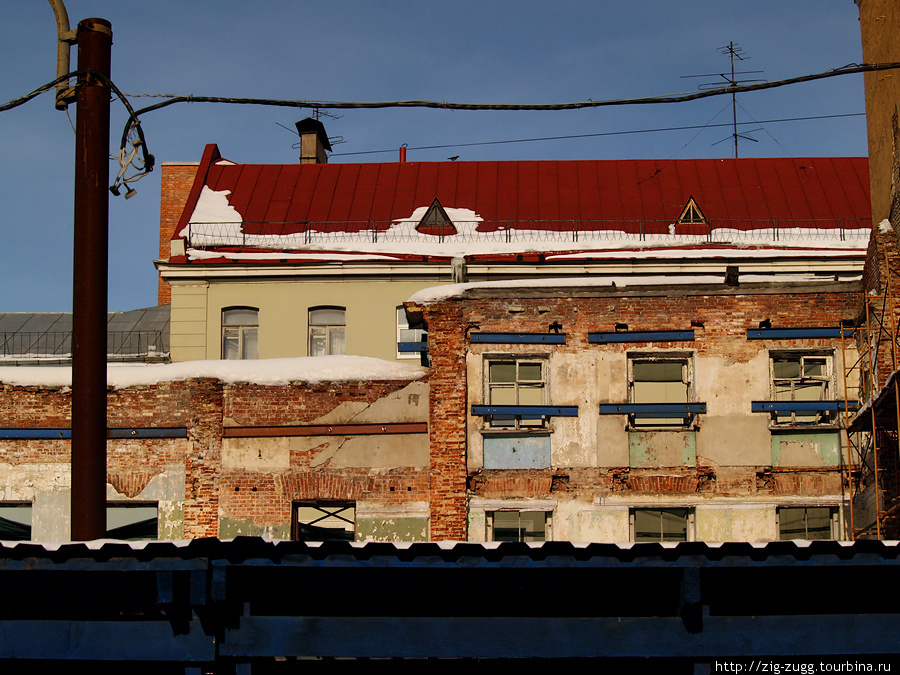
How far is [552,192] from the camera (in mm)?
31734

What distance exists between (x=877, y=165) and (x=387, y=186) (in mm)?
16130

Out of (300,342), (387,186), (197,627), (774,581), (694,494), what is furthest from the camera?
(387,186)

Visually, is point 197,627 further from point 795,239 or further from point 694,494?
point 795,239

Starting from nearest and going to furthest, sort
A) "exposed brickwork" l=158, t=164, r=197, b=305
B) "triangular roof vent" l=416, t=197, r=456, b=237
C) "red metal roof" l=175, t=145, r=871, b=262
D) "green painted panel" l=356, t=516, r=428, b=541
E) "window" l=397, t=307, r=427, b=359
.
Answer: "green painted panel" l=356, t=516, r=428, b=541 → "window" l=397, t=307, r=427, b=359 → "triangular roof vent" l=416, t=197, r=456, b=237 → "red metal roof" l=175, t=145, r=871, b=262 → "exposed brickwork" l=158, t=164, r=197, b=305

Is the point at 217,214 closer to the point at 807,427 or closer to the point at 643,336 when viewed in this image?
the point at 643,336

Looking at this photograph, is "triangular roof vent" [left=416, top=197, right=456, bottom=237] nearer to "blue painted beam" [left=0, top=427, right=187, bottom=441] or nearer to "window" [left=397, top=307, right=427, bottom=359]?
"window" [left=397, top=307, right=427, bottom=359]

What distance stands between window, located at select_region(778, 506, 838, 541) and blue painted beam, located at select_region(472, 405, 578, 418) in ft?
12.8

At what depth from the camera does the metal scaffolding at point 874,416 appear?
16906 millimetres

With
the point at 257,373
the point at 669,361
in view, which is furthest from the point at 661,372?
the point at 257,373

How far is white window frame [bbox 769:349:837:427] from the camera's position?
61.5 feet

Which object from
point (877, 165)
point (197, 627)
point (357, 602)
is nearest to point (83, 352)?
point (197, 627)

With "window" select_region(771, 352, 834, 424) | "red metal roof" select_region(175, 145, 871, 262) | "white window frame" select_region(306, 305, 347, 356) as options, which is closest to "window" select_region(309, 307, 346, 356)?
"white window frame" select_region(306, 305, 347, 356)

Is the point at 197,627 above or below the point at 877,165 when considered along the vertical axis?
below

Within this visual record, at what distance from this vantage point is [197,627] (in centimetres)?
972
